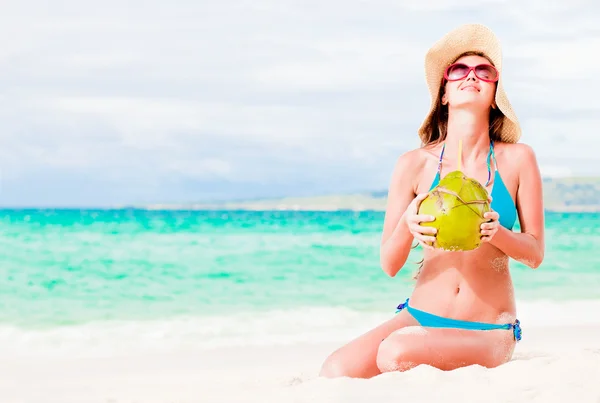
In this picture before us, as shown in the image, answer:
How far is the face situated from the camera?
4.04 m

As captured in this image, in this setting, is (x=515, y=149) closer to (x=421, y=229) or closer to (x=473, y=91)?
(x=473, y=91)

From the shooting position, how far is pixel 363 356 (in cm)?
399

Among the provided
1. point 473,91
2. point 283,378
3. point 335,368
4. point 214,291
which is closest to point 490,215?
point 473,91

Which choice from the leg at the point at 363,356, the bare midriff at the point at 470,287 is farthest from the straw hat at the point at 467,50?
the leg at the point at 363,356

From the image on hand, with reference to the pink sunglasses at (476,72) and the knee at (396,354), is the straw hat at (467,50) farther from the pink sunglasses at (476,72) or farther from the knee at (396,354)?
the knee at (396,354)

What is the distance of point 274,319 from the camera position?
10031 millimetres

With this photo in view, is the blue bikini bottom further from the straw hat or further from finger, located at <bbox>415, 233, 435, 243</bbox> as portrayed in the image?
the straw hat

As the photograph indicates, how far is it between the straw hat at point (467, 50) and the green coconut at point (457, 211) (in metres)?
0.86

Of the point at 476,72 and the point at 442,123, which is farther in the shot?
the point at 442,123

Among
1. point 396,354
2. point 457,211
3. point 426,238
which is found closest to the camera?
point 457,211

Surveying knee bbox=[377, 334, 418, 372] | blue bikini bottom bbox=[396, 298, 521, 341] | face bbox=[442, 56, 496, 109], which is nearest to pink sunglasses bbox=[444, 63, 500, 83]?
face bbox=[442, 56, 496, 109]

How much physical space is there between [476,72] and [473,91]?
104 millimetres

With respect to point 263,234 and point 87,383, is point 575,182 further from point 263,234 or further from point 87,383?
point 87,383

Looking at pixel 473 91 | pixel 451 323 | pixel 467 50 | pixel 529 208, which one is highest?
pixel 467 50
